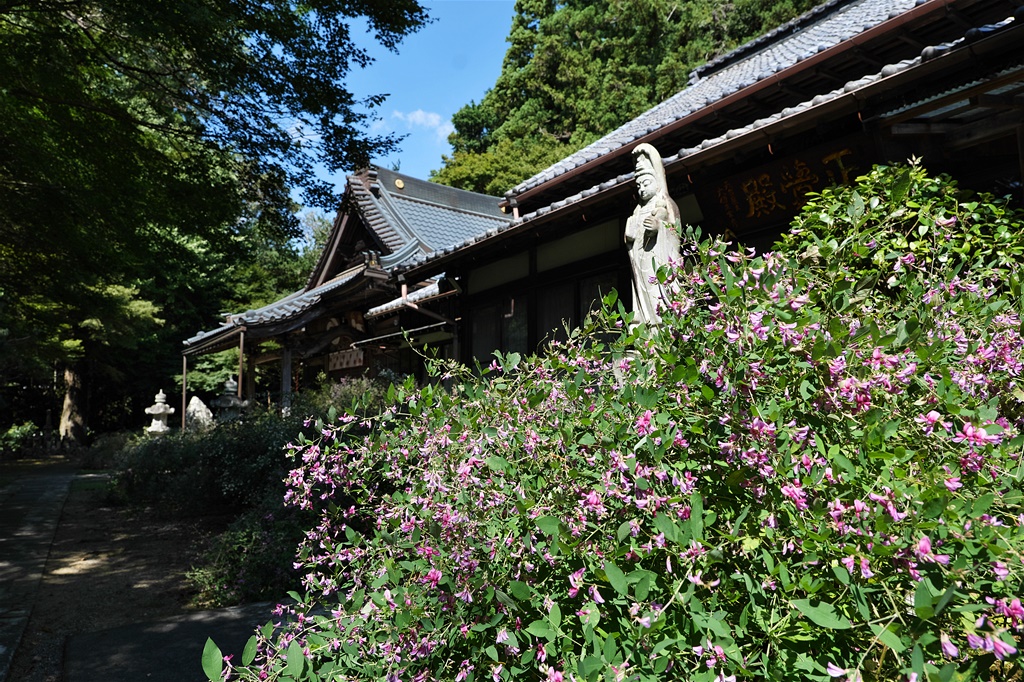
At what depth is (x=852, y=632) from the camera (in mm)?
1477

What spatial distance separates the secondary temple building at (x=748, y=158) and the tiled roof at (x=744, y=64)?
5cm

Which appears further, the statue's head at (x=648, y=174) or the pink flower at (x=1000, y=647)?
the statue's head at (x=648, y=174)

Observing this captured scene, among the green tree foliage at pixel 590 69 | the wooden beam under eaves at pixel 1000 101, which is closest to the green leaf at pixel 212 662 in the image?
the wooden beam under eaves at pixel 1000 101

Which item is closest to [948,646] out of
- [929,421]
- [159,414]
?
[929,421]

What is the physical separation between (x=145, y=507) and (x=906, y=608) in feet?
38.8

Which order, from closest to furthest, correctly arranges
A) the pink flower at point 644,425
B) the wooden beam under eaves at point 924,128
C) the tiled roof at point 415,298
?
1. the pink flower at point 644,425
2. the wooden beam under eaves at point 924,128
3. the tiled roof at point 415,298

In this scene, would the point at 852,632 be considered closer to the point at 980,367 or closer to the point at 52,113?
the point at 980,367

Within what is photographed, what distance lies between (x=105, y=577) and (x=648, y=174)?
20.9ft

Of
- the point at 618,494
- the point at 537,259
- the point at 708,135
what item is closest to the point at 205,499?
the point at 537,259

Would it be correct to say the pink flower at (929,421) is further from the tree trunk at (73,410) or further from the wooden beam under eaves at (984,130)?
the tree trunk at (73,410)

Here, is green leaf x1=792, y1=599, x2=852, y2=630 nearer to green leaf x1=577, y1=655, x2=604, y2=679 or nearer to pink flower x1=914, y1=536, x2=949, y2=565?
pink flower x1=914, y1=536, x2=949, y2=565

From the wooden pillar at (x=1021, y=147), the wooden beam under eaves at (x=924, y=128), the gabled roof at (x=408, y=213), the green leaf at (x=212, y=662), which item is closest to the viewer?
the green leaf at (x=212, y=662)

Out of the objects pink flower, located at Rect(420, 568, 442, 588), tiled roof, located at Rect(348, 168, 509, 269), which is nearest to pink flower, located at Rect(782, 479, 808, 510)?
pink flower, located at Rect(420, 568, 442, 588)

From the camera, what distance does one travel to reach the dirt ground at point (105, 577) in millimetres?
4348
